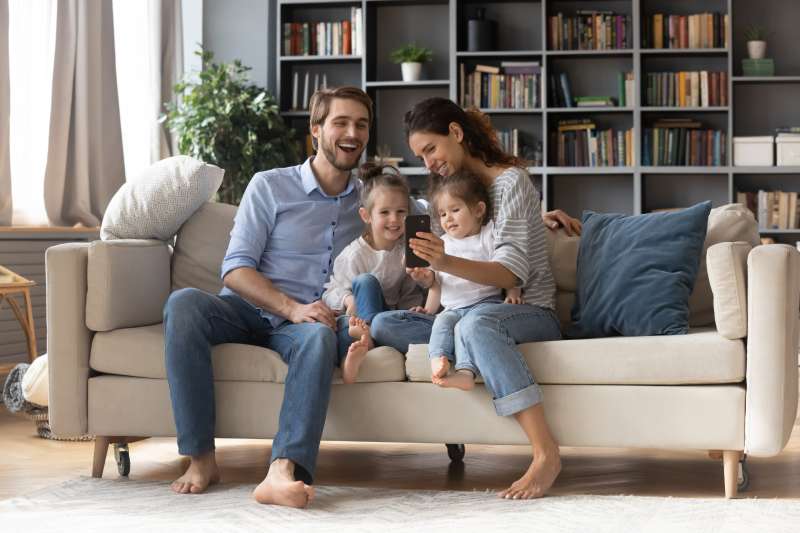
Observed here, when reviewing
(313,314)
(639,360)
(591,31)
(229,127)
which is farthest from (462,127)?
(591,31)

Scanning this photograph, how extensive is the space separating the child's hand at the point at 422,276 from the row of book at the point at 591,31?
3.67m

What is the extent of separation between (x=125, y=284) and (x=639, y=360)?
1354 mm

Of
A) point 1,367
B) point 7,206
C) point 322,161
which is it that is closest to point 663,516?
point 322,161

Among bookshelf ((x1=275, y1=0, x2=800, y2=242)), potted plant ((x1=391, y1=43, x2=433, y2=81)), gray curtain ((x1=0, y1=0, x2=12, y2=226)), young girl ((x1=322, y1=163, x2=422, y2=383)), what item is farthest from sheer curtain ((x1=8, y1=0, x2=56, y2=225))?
young girl ((x1=322, y1=163, x2=422, y2=383))

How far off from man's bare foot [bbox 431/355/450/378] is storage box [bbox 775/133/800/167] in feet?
13.1

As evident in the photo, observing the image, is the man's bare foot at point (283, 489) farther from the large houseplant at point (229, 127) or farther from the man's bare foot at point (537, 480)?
the large houseplant at point (229, 127)

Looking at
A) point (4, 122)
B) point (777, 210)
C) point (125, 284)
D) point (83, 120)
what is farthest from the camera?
point (777, 210)

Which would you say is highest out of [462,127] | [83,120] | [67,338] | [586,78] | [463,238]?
[586,78]

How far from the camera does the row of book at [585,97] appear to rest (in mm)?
6191

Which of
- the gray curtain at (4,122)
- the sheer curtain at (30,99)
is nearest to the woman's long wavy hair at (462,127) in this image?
the gray curtain at (4,122)

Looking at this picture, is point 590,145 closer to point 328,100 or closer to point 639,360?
point 328,100

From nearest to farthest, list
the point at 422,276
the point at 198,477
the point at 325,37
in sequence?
the point at 198,477 → the point at 422,276 → the point at 325,37

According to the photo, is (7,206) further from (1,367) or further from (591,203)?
(591,203)

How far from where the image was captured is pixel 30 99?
489 cm
